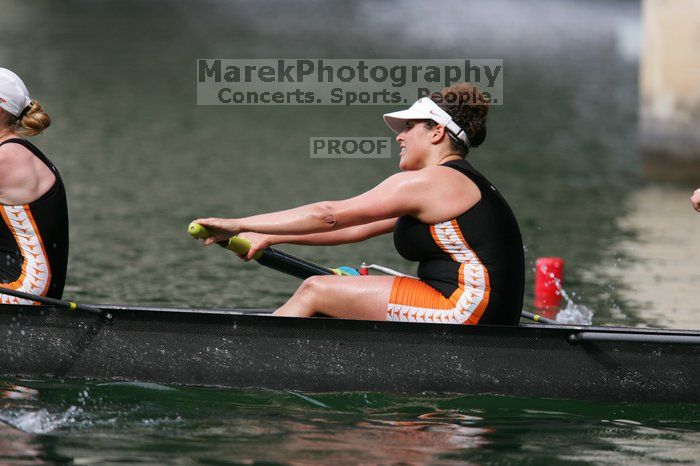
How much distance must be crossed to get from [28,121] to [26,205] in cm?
50

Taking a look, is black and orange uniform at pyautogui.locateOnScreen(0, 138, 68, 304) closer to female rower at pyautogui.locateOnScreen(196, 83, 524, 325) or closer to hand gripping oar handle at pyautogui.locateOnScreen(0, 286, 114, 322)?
hand gripping oar handle at pyautogui.locateOnScreen(0, 286, 114, 322)

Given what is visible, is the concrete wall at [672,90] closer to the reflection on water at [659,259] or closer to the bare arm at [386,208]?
the reflection on water at [659,259]

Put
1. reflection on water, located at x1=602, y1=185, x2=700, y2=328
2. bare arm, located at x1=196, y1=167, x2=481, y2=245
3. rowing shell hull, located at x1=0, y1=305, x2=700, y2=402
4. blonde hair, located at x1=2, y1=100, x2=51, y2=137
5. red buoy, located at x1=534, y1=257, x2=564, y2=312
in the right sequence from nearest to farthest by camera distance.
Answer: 1. bare arm, located at x1=196, y1=167, x2=481, y2=245
2. rowing shell hull, located at x1=0, y1=305, x2=700, y2=402
3. blonde hair, located at x1=2, y1=100, x2=51, y2=137
4. red buoy, located at x1=534, y1=257, x2=564, y2=312
5. reflection on water, located at x1=602, y1=185, x2=700, y2=328

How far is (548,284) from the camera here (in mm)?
11648

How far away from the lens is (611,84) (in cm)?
3484

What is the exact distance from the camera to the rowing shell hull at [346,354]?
7645 mm

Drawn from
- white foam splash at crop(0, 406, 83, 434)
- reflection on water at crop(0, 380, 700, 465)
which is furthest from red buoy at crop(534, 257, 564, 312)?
A: white foam splash at crop(0, 406, 83, 434)

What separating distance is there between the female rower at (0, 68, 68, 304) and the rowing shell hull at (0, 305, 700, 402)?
249 millimetres

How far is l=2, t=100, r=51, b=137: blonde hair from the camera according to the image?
789 centimetres

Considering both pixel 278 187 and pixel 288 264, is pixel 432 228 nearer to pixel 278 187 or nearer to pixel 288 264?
pixel 288 264

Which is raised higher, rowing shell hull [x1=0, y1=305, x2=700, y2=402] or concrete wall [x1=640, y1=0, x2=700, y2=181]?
concrete wall [x1=640, y1=0, x2=700, y2=181]

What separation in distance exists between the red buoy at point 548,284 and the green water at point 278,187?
1.33 ft

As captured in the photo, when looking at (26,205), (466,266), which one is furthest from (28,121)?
Result: (466,266)

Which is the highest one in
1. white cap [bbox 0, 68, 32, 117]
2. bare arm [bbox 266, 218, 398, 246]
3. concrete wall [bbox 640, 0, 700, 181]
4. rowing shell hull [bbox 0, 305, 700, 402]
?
concrete wall [bbox 640, 0, 700, 181]
